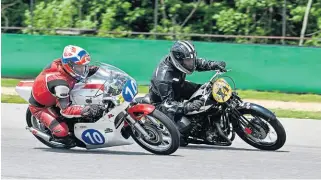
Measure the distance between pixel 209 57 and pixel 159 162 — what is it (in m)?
7.81

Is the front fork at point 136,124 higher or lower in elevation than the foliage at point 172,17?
higher

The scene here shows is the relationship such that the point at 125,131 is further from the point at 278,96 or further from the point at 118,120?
the point at 278,96

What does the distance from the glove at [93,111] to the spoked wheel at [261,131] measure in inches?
67.0

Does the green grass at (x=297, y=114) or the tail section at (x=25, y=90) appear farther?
the green grass at (x=297, y=114)

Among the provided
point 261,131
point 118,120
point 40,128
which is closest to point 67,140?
point 40,128

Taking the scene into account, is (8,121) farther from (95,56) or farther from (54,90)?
(95,56)

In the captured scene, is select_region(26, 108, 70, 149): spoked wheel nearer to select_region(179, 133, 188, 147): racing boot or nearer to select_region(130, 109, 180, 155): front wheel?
select_region(130, 109, 180, 155): front wheel

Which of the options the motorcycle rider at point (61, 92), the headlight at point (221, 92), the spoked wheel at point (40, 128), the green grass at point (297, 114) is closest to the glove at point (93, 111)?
the motorcycle rider at point (61, 92)

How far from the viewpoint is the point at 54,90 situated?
880 centimetres

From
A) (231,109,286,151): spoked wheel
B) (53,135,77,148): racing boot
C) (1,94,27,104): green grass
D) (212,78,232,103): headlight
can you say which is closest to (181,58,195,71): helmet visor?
(212,78,232,103): headlight

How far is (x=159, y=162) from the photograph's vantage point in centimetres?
846

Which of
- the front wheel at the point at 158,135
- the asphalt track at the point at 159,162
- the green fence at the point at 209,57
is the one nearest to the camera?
the asphalt track at the point at 159,162

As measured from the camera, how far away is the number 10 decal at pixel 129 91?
867 cm

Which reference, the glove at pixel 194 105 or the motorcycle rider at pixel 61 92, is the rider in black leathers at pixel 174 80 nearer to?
the glove at pixel 194 105
